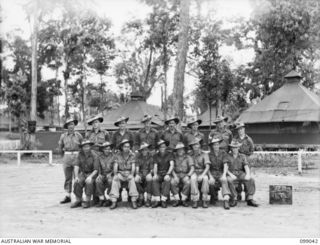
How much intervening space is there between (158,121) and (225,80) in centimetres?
470

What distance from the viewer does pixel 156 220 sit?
6.83 meters

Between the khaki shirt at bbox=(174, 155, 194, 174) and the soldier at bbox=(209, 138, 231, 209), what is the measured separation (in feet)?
1.42

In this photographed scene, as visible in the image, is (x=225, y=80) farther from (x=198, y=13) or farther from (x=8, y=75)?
(x=8, y=75)

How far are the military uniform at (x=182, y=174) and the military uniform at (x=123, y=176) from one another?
74cm

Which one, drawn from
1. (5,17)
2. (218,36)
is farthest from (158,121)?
(5,17)

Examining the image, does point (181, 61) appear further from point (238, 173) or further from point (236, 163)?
point (238, 173)

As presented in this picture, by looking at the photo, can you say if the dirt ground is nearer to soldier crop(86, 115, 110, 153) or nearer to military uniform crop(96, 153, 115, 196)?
military uniform crop(96, 153, 115, 196)

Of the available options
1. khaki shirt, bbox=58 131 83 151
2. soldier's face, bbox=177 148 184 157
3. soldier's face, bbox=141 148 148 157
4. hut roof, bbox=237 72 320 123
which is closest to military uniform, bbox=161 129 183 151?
soldier's face, bbox=177 148 184 157

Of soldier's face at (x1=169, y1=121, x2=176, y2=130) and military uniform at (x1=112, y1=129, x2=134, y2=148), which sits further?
soldier's face at (x1=169, y1=121, x2=176, y2=130)

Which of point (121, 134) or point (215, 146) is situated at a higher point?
point (121, 134)

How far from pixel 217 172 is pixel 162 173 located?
106 centimetres

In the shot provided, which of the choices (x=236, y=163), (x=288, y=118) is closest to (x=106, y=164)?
(x=236, y=163)

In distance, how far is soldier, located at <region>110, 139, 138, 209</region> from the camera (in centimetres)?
794

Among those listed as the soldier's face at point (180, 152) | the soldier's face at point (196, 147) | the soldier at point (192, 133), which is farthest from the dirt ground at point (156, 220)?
the soldier at point (192, 133)
